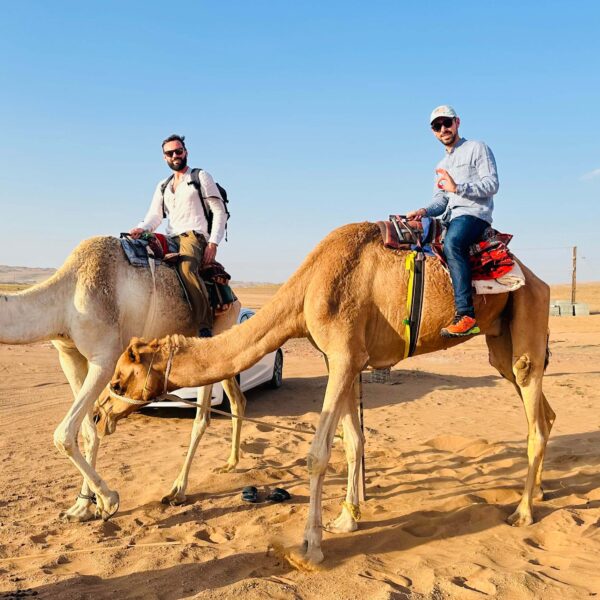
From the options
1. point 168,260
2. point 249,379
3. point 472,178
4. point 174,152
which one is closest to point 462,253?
point 472,178

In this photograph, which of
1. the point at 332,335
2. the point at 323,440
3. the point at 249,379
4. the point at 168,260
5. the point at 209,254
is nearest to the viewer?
the point at 323,440

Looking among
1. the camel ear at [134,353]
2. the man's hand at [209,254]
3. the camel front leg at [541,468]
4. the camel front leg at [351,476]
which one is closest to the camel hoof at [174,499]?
the camel front leg at [351,476]

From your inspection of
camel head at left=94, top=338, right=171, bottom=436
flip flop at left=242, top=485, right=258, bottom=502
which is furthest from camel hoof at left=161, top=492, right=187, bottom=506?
camel head at left=94, top=338, right=171, bottom=436

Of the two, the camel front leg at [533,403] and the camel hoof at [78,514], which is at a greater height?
the camel front leg at [533,403]

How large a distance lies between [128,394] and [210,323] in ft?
5.19

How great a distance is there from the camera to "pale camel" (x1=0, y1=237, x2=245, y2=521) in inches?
216

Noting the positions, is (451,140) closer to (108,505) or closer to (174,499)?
(174,499)

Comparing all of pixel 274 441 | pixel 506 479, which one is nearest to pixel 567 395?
pixel 506 479

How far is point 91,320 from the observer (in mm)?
5617

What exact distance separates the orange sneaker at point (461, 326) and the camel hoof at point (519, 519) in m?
1.80

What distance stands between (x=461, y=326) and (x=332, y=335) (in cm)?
120

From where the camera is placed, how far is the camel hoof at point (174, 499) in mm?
6242

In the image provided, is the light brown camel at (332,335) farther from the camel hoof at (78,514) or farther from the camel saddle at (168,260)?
the camel saddle at (168,260)

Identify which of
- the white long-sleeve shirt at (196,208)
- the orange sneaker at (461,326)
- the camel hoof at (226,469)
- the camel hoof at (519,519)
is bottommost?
the camel hoof at (226,469)
